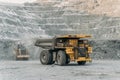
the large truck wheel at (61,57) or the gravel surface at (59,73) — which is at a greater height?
the large truck wheel at (61,57)

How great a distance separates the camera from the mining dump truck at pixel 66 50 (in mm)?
28062

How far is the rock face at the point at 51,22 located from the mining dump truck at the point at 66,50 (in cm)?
2554

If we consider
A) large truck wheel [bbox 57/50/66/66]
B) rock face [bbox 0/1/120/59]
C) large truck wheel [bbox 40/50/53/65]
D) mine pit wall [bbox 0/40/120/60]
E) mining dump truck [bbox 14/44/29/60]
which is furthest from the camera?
rock face [bbox 0/1/120/59]

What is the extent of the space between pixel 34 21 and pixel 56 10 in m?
9.87

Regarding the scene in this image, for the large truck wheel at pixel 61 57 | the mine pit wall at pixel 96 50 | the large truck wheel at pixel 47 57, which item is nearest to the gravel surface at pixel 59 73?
the large truck wheel at pixel 61 57

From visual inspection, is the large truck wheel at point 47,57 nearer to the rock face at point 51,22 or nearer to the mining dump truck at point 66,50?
the mining dump truck at point 66,50

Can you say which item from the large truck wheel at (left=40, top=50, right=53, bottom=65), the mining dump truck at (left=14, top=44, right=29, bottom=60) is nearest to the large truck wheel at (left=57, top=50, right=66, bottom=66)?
the large truck wheel at (left=40, top=50, right=53, bottom=65)

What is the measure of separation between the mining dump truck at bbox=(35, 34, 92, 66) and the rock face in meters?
25.5

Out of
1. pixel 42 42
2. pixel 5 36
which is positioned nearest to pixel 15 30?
pixel 5 36

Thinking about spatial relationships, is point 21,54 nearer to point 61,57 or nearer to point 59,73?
point 61,57

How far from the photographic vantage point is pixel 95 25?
7444 centimetres

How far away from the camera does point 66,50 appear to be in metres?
28.0

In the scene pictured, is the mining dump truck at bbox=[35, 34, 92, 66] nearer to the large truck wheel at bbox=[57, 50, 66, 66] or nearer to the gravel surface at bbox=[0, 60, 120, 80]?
the large truck wheel at bbox=[57, 50, 66, 66]

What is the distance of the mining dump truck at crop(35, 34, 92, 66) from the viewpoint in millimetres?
28062
